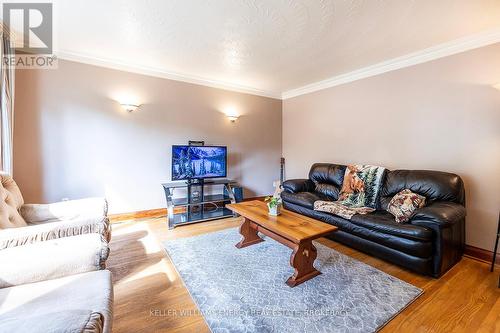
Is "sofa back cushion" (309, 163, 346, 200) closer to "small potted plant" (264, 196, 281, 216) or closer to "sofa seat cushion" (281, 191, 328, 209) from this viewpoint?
"sofa seat cushion" (281, 191, 328, 209)

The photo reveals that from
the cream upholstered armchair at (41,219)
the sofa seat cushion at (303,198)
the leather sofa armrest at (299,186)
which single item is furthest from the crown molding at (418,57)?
the cream upholstered armchair at (41,219)

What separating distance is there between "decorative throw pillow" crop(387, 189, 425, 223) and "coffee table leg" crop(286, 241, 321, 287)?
1.07 meters

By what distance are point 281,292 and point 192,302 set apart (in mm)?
736

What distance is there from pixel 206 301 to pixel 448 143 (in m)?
3.29

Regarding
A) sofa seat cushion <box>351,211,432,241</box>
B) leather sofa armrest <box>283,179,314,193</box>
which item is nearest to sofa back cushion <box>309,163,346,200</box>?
leather sofa armrest <box>283,179,314,193</box>

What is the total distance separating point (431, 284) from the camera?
80.4 inches

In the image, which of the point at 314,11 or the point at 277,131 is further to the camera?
the point at 277,131

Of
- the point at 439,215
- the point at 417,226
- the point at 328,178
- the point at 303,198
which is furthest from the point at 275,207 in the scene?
the point at 328,178

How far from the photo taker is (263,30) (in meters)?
2.45

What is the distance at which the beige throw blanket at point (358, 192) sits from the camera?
2.93 metres

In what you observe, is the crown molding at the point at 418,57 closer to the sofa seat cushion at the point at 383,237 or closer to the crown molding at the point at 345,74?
the crown molding at the point at 345,74

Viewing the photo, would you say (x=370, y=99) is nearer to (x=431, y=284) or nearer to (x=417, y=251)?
(x=417, y=251)

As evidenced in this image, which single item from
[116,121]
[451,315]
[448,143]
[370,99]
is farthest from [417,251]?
[116,121]

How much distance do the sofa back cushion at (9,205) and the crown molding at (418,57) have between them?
4.50 m
